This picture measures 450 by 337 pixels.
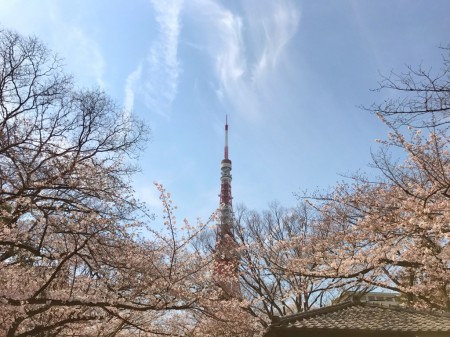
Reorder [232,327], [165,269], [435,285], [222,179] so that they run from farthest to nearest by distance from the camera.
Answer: [222,179]
[232,327]
[435,285]
[165,269]

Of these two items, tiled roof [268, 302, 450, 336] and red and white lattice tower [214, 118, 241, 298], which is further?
red and white lattice tower [214, 118, 241, 298]

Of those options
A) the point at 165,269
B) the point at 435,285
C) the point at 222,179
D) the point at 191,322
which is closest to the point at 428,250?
the point at 435,285

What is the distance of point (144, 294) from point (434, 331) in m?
4.75

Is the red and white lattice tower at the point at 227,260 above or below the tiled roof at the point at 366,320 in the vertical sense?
above

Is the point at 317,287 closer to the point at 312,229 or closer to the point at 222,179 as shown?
the point at 312,229

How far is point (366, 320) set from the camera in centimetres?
553

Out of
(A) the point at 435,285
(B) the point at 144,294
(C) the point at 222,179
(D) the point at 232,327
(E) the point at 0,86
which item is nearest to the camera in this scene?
(E) the point at 0,86

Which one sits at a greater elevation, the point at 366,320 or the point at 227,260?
the point at 227,260

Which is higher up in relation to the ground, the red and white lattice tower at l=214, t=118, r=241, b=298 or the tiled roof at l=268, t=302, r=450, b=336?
the red and white lattice tower at l=214, t=118, r=241, b=298

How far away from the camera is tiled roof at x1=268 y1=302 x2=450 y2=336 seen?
514 centimetres

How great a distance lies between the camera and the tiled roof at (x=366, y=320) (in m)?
5.14

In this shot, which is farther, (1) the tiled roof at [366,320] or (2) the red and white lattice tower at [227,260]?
(2) the red and white lattice tower at [227,260]

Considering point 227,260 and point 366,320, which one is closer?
point 366,320

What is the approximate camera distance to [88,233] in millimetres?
6016
